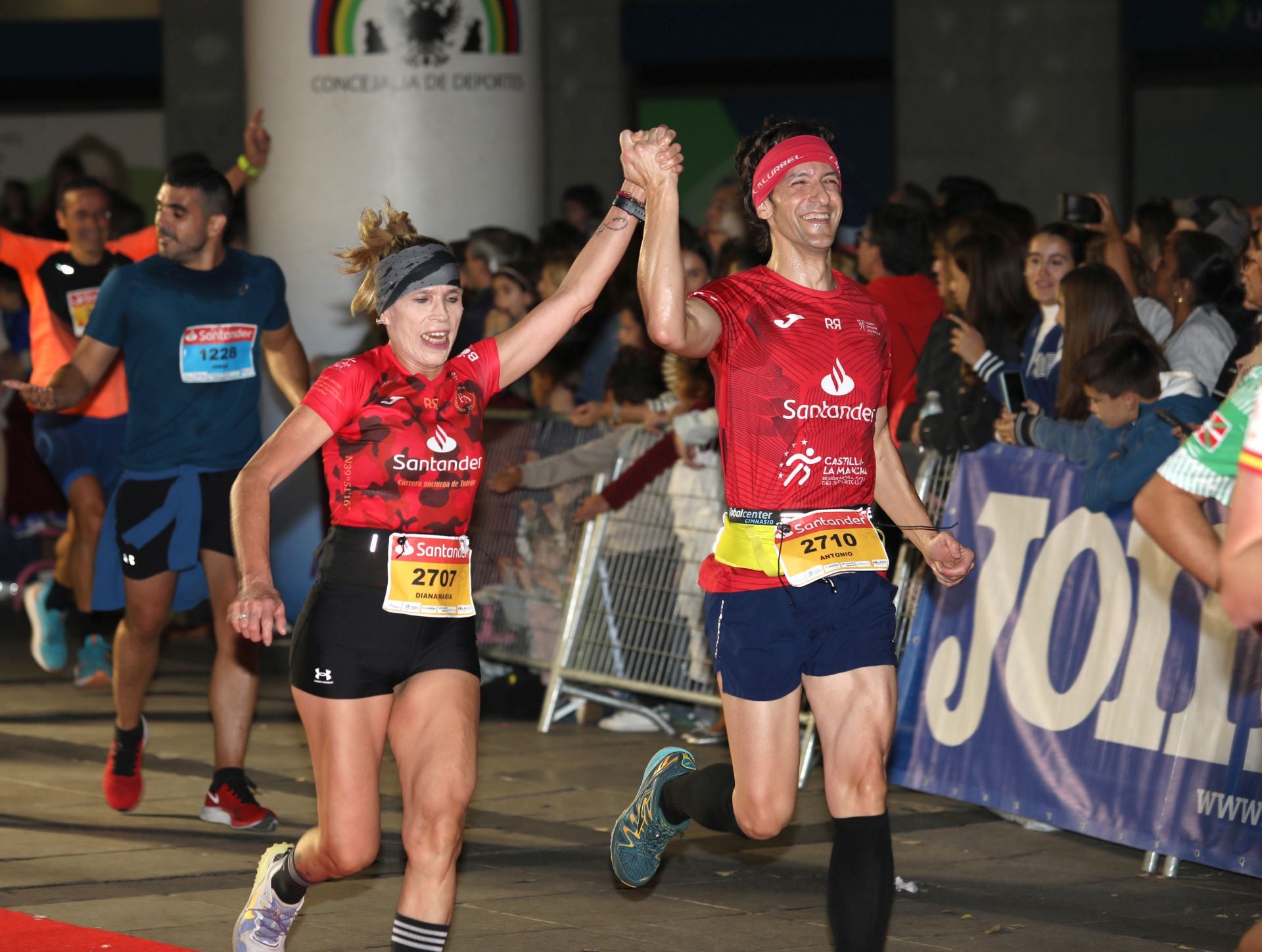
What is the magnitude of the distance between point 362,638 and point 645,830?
138 cm

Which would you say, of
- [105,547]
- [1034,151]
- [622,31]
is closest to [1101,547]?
[105,547]

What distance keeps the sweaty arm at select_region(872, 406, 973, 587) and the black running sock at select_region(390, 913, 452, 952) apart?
1.65m

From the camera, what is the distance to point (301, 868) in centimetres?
515

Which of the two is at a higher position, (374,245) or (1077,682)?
(374,245)

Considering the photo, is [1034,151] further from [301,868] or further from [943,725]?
[301,868]

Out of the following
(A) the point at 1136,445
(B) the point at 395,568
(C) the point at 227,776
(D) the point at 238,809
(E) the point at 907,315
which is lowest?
(D) the point at 238,809

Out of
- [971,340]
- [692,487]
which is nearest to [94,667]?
[692,487]

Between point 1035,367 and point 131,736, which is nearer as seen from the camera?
point 131,736

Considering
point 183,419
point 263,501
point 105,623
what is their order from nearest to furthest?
point 263,501, point 183,419, point 105,623

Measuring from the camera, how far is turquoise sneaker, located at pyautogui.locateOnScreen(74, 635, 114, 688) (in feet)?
34.0

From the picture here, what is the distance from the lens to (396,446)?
16.4 ft

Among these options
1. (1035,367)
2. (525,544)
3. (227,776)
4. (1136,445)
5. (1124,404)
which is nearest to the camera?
(1136,445)

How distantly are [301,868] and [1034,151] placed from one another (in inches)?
501

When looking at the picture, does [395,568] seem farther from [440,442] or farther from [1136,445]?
[1136,445]
